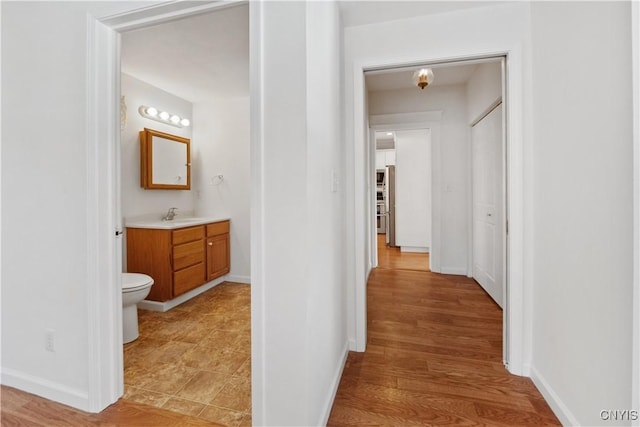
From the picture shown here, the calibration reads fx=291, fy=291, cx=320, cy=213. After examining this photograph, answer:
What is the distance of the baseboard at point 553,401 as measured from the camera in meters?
1.35

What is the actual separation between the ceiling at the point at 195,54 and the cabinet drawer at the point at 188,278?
1991 mm

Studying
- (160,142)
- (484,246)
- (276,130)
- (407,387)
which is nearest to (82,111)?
(276,130)

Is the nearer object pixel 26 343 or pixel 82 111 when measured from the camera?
pixel 82 111

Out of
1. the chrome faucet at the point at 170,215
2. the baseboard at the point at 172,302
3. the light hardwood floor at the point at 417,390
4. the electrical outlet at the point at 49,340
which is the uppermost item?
the chrome faucet at the point at 170,215

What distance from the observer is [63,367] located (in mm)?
1576

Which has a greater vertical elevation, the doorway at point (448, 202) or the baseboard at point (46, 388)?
the doorway at point (448, 202)

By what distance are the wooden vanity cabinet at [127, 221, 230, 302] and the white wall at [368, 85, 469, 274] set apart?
2931 millimetres

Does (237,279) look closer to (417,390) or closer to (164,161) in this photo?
(164,161)

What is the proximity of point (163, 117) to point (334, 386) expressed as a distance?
3.30 meters

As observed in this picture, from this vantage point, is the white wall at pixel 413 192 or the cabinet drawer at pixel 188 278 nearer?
the cabinet drawer at pixel 188 278

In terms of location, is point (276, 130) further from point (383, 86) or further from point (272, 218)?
point (383, 86)

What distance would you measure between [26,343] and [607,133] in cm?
303

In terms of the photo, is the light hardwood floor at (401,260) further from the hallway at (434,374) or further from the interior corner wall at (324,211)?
the interior corner wall at (324,211)
